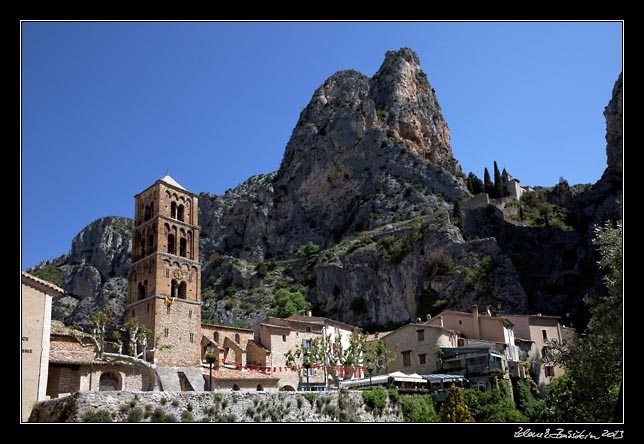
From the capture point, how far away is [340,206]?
385ft

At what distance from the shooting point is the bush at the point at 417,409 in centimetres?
3916

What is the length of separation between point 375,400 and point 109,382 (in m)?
16.3

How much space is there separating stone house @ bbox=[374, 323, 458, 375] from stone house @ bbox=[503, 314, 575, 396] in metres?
8.05

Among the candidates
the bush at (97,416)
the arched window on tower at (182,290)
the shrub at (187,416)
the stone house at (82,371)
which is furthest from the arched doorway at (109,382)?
the arched window on tower at (182,290)

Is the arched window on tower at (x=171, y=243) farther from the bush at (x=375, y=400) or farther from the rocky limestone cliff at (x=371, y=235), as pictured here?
the rocky limestone cliff at (x=371, y=235)

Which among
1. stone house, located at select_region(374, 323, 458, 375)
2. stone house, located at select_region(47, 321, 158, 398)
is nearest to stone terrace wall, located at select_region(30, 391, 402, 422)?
stone house, located at select_region(47, 321, 158, 398)

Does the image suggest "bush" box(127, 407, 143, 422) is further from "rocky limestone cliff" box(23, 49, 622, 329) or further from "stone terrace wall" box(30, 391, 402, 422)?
"rocky limestone cliff" box(23, 49, 622, 329)

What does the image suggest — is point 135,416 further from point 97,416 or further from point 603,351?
point 603,351

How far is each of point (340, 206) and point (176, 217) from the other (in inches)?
2728

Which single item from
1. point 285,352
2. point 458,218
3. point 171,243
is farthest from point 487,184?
point 171,243

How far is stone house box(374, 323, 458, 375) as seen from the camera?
162 ft

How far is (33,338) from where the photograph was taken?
93.4 ft
